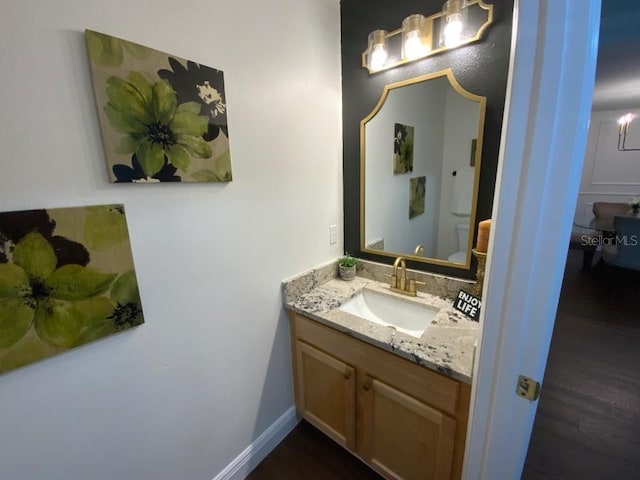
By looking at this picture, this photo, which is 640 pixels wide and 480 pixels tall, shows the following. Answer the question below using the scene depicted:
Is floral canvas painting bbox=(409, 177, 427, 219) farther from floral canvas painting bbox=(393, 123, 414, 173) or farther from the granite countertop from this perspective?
the granite countertop

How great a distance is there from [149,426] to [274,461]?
77 cm

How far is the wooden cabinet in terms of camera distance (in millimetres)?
962

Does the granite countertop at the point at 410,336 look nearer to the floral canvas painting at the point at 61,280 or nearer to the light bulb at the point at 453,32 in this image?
the floral canvas painting at the point at 61,280

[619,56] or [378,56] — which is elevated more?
[619,56]

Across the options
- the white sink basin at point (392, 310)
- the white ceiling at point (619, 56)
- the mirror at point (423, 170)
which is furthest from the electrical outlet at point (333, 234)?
the white ceiling at point (619, 56)

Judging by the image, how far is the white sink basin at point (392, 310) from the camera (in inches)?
52.9

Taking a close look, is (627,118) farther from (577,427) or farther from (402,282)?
(402,282)

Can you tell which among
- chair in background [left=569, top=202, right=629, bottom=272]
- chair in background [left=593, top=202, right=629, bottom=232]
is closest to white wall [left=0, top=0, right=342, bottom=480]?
chair in background [left=569, top=202, right=629, bottom=272]

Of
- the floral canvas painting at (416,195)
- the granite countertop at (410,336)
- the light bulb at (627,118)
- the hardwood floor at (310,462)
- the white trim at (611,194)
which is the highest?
the light bulb at (627,118)

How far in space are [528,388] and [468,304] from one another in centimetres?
64

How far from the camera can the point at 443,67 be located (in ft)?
4.02

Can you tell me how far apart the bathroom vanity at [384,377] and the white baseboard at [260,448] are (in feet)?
0.32

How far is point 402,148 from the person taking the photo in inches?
59.6

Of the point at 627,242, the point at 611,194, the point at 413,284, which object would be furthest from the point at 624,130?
the point at 413,284
